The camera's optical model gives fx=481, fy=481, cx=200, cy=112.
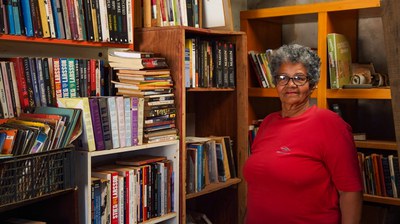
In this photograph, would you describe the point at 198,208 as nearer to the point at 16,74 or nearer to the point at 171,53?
the point at 171,53

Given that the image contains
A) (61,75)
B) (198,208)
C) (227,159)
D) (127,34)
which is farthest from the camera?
(198,208)

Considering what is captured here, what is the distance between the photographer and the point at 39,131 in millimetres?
1743

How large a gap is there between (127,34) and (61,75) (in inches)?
18.4

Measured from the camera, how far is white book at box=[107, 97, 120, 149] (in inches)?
84.0

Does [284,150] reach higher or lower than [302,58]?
lower

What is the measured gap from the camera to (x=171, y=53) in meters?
2.50

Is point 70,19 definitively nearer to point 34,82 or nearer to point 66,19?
point 66,19

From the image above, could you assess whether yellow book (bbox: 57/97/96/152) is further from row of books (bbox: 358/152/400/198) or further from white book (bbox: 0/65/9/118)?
row of books (bbox: 358/152/400/198)

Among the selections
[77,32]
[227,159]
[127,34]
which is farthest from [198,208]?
[77,32]

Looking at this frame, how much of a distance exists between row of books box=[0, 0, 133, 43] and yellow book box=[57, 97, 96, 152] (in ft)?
0.98

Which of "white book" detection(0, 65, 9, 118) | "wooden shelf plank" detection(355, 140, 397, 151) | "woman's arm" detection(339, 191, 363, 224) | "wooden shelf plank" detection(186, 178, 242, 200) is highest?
"white book" detection(0, 65, 9, 118)

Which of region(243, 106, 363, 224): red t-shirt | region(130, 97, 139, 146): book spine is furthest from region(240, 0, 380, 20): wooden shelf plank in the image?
region(130, 97, 139, 146): book spine

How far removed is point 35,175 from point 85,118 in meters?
0.35

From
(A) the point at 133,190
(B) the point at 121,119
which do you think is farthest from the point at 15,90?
(A) the point at 133,190
